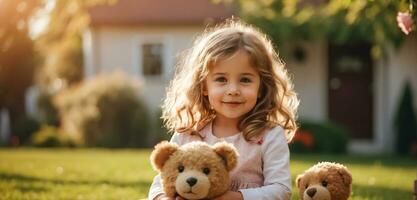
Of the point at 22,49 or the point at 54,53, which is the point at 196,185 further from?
the point at 54,53

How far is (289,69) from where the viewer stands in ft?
54.0

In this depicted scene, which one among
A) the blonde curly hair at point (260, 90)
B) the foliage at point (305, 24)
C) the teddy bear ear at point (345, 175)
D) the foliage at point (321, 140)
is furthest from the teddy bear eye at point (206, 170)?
the foliage at point (305, 24)

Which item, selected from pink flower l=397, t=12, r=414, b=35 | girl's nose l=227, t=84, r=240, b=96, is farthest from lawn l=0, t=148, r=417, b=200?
girl's nose l=227, t=84, r=240, b=96

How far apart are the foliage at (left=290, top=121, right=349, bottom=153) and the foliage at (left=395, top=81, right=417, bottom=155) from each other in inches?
69.3

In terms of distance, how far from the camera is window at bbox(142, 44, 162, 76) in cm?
1798

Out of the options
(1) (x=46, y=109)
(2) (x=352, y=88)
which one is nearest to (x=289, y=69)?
(2) (x=352, y=88)

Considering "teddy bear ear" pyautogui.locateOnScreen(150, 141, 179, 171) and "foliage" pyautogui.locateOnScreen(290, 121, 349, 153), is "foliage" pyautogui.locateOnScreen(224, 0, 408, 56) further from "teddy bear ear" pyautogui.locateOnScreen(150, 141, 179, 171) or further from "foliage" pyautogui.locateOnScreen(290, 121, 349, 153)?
"teddy bear ear" pyautogui.locateOnScreen(150, 141, 179, 171)

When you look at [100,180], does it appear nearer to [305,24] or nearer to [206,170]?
[206,170]

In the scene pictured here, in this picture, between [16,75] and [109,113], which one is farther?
[16,75]

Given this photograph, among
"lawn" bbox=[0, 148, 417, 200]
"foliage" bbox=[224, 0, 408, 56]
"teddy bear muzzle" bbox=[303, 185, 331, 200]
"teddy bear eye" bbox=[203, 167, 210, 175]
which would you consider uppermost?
"foliage" bbox=[224, 0, 408, 56]

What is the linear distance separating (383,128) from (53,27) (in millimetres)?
9299

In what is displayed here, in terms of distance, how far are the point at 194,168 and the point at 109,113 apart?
12848 millimetres

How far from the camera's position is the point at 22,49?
24312 mm

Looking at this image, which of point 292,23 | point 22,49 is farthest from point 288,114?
point 22,49
